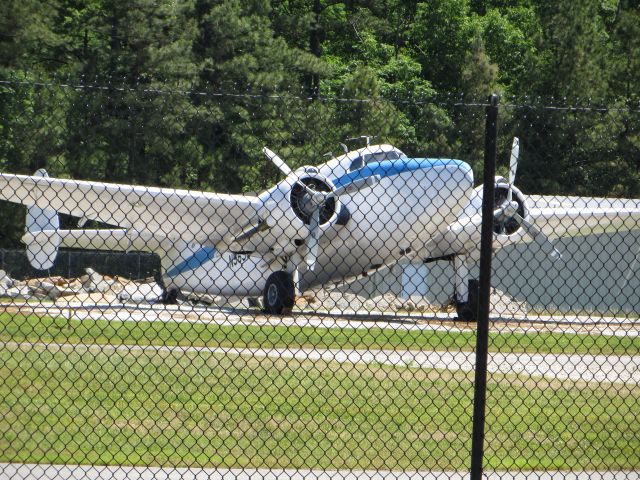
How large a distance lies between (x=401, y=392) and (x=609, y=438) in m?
2.57

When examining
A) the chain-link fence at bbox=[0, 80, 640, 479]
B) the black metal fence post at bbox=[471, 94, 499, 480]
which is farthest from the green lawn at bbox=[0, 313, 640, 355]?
the black metal fence post at bbox=[471, 94, 499, 480]

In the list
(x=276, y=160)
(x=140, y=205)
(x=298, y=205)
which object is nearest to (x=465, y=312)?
(x=298, y=205)

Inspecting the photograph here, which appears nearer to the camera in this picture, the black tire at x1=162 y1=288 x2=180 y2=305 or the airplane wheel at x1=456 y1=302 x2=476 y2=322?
the airplane wheel at x1=456 y1=302 x2=476 y2=322

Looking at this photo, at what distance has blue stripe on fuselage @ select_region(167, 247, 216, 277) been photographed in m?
28.8

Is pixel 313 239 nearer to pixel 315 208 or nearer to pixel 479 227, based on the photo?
pixel 315 208

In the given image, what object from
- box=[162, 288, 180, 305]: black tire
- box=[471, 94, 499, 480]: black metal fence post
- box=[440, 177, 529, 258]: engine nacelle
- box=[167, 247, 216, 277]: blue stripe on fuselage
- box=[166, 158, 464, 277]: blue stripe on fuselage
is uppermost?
box=[471, 94, 499, 480]: black metal fence post

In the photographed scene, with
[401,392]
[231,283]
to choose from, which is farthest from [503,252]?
[401,392]

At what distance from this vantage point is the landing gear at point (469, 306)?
21891mm

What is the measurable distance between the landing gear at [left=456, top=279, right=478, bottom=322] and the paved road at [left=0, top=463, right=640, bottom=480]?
541 inches

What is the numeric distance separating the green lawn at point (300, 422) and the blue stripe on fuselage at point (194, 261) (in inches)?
650

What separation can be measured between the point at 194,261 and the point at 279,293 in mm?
6948

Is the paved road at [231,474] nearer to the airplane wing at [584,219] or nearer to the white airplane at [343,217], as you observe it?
the white airplane at [343,217]

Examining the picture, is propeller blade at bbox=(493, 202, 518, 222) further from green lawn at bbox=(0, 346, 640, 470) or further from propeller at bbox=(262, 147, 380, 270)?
green lawn at bbox=(0, 346, 640, 470)

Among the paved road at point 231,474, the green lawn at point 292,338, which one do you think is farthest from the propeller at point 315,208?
the paved road at point 231,474
